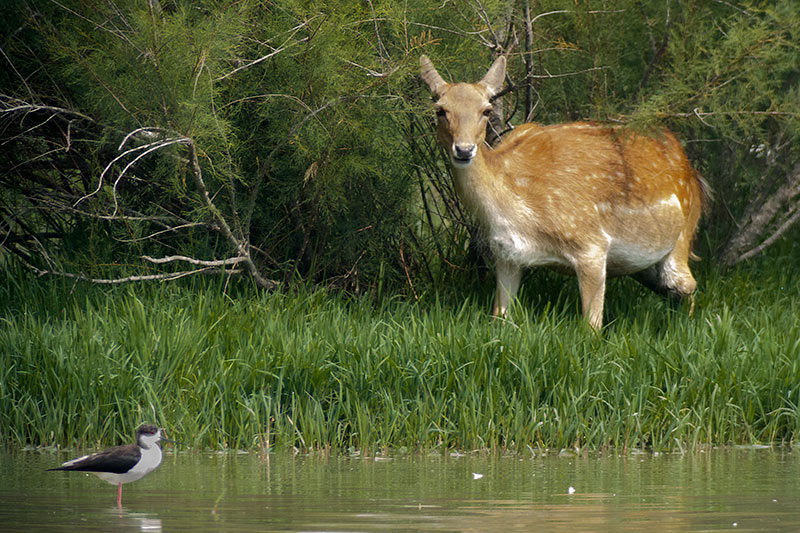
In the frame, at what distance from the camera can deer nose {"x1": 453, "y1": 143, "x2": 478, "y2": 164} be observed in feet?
30.4

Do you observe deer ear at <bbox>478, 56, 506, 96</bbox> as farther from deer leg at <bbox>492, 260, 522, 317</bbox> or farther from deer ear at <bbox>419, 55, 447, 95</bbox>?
→ deer leg at <bbox>492, 260, 522, 317</bbox>

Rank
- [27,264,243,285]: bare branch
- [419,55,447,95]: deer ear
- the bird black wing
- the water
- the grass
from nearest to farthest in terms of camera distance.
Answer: the water, the bird black wing, the grass, [419,55,447,95]: deer ear, [27,264,243,285]: bare branch

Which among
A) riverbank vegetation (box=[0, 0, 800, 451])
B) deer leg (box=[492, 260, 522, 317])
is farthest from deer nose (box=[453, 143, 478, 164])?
deer leg (box=[492, 260, 522, 317])

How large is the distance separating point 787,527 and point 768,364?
3711mm

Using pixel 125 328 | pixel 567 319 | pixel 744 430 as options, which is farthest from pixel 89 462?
pixel 567 319

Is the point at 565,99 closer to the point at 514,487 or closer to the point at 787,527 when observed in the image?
the point at 514,487

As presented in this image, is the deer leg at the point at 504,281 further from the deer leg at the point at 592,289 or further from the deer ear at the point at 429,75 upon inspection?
the deer ear at the point at 429,75

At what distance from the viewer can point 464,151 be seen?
925cm

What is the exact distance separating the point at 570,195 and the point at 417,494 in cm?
466

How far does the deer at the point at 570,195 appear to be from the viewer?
385 inches

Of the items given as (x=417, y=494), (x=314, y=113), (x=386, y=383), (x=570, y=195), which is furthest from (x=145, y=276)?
(x=417, y=494)

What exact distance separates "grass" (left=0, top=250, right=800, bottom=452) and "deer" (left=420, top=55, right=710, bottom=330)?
62cm

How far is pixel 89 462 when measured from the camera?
20.1 ft

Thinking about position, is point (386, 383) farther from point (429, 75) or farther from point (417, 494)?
point (429, 75)
